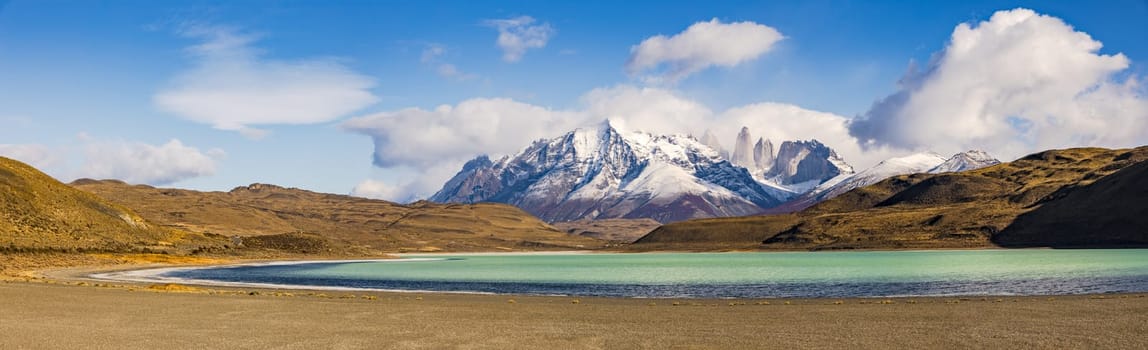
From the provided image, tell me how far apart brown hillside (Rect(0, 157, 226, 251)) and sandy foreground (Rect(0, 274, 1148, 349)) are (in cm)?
8823

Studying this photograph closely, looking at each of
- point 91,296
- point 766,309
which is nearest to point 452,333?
point 766,309

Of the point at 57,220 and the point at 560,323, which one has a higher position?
the point at 57,220

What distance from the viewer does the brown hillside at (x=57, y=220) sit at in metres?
128

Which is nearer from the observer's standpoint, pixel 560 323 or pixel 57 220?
pixel 560 323

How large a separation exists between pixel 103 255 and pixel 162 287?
258 feet

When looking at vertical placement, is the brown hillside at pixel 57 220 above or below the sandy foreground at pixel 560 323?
above

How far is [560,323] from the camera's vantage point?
1515 inches

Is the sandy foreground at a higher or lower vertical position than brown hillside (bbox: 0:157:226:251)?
lower

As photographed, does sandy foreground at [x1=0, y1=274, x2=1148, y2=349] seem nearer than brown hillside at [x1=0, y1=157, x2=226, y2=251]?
Yes

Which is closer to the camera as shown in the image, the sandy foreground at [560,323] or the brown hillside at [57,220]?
the sandy foreground at [560,323]

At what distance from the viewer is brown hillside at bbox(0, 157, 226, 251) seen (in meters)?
128

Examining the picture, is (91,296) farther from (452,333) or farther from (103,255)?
(103,255)

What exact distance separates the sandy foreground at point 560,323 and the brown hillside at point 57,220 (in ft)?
289

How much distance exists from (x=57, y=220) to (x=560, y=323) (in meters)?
136
